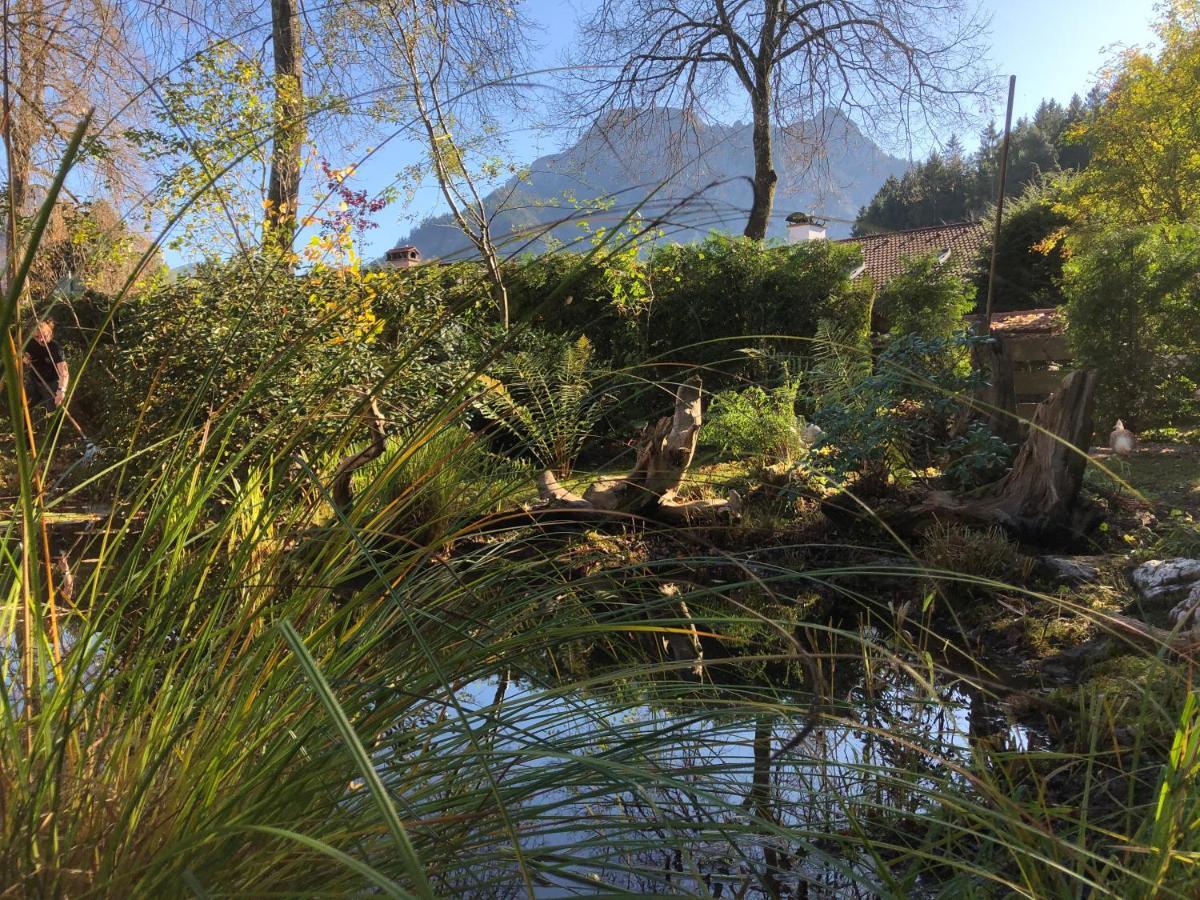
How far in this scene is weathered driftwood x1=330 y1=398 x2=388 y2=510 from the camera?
1.38m

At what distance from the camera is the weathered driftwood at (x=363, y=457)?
1.38 m

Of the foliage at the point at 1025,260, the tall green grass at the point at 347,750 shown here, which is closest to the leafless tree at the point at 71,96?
the tall green grass at the point at 347,750

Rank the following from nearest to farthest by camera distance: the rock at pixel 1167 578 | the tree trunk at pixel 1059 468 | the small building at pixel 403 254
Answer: the rock at pixel 1167 578 → the tree trunk at pixel 1059 468 → the small building at pixel 403 254

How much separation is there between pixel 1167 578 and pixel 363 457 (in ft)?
11.5

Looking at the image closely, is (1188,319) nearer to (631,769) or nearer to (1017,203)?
(631,769)

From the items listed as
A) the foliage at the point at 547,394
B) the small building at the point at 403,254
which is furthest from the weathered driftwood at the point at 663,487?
the small building at the point at 403,254

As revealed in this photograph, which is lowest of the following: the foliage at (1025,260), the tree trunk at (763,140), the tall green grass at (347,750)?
the tall green grass at (347,750)

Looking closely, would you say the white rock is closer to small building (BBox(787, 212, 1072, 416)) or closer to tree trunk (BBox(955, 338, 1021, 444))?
tree trunk (BBox(955, 338, 1021, 444))

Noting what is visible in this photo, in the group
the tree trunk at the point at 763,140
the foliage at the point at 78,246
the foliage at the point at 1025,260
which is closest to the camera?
the foliage at the point at 78,246

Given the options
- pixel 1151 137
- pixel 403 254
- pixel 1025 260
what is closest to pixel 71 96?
pixel 403 254

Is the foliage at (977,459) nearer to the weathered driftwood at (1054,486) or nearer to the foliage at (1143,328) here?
the weathered driftwood at (1054,486)

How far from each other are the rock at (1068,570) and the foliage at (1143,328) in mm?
4403

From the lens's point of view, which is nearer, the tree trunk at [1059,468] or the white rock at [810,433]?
the tree trunk at [1059,468]

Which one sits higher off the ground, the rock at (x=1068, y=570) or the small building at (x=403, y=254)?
the small building at (x=403, y=254)
